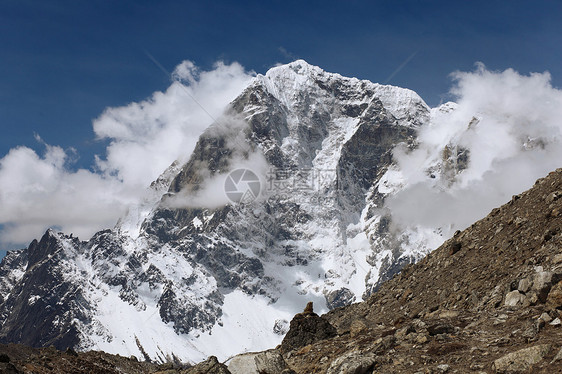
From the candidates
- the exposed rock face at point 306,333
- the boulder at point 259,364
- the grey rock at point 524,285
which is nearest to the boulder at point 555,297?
the grey rock at point 524,285

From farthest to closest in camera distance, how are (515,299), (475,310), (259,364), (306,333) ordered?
1. (306,333)
2. (475,310)
3. (259,364)
4. (515,299)

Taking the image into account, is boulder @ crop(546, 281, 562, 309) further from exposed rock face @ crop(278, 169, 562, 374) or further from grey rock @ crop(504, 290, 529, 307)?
grey rock @ crop(504, 290, 529, 307)

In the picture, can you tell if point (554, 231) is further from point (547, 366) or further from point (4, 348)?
point (4, 348)

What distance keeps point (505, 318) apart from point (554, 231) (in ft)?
32.6

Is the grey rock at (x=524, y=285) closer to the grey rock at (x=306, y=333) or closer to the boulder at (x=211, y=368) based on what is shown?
the grey rock at (x=306, y=333)

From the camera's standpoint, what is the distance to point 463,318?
20734 mm

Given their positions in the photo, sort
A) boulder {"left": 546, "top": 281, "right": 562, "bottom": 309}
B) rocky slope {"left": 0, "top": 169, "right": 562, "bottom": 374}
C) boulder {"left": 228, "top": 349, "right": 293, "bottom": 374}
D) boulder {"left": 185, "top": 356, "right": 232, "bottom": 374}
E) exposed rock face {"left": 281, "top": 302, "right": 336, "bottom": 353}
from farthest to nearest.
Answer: exposed rock face {"left": 281, "top": 302, "right": 336, "bottom": 353} → boulder {"left": 228, "top": 349, "right": 293, "bottom": 374} → boulder {"left": 185, "top": 356, "right": 232, "bottom": 374} → boulder {"left": 546, "top": 281, "right": 562, "bottom": 309} → rocky slope {"left": 0, "top": 169, "right": 562, "bottom": 374}

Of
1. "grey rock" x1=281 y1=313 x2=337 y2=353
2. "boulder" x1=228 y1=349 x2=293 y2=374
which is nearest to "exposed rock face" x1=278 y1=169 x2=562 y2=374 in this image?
"boulder" x1=228 y1=349 x2=293 y2=374

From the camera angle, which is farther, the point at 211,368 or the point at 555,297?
the point at 211,368

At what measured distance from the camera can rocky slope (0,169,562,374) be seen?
1698 cm

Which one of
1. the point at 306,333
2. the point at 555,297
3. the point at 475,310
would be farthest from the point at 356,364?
the point at 306,333

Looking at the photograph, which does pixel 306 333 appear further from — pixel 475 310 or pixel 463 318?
pixel 463 318

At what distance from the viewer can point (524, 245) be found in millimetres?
28297

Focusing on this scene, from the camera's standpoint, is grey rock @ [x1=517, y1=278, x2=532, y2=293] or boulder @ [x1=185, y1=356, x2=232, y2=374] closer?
grey rock @ [x1=517, y1=278, x2=532, y2=293]
